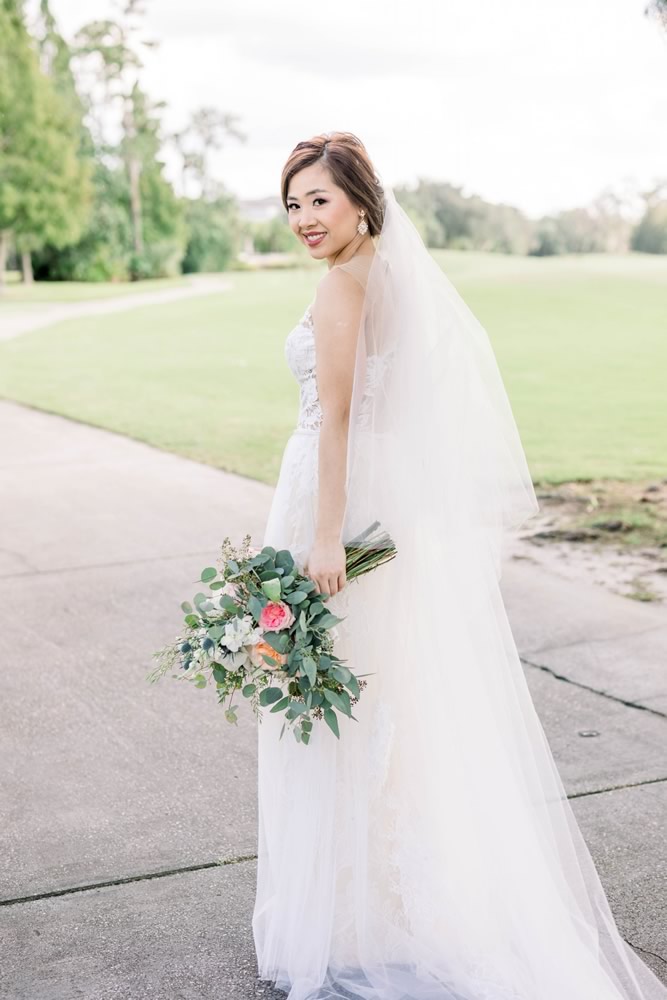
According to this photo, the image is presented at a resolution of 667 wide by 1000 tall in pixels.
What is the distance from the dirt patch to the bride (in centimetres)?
379

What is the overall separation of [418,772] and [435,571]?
0.51 metres

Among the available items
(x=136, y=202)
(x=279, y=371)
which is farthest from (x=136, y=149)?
(x=279, y=371)

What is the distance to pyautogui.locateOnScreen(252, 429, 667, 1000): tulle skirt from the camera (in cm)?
298

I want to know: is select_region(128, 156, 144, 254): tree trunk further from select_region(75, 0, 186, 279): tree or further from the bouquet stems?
the bouquet stems

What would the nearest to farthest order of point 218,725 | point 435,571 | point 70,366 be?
point 435,571 < point 218,725 < point 70,366

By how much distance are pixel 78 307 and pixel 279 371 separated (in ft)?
70.2

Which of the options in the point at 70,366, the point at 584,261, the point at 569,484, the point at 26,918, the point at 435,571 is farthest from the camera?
the point at 584,261

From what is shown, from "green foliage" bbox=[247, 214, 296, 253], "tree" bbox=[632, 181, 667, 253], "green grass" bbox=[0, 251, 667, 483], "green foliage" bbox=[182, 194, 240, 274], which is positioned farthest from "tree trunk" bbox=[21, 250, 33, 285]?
"tree" bbox=[632, 181, 667, 253]

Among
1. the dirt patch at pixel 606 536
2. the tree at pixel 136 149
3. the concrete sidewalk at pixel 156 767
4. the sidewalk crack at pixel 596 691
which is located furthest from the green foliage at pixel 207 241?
the sidewalk crack at pixel 596 691

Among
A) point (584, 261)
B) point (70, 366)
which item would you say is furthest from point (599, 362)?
point (584, 261)

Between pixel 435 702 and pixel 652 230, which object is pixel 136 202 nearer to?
pixel 652 230

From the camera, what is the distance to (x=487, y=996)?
2.86 m

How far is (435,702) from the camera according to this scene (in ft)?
9.95

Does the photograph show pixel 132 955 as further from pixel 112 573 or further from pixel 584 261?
pixel 584 261
